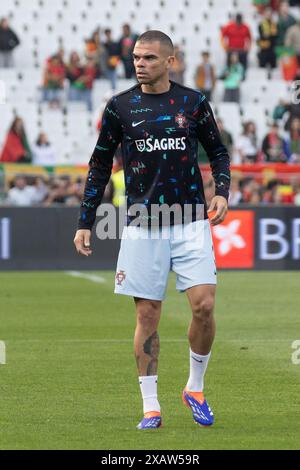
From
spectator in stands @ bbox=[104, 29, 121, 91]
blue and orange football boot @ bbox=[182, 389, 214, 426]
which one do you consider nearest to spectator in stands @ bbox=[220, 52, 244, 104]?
spectator in stands @ bbox=[104, 29, 121, 91]

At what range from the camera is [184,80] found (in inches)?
1147

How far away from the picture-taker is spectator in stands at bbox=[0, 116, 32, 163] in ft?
84.1

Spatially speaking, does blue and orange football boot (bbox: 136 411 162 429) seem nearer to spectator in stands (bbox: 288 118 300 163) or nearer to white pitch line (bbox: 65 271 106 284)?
white pitch line (bbox: 65 271 106 284)

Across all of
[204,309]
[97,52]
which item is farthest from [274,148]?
[204,309]

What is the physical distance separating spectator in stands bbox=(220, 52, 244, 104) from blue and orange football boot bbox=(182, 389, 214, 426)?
72.9ft

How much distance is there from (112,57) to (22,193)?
676 cm

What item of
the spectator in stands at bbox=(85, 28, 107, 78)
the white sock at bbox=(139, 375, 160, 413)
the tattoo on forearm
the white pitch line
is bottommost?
the white pitch line

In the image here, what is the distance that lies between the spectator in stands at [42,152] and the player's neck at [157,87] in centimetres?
1856

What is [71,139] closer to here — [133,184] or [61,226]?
[61,226]

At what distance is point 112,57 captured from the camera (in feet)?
97.1

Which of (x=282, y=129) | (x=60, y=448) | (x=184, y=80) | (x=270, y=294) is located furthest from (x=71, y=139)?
(x=60, y=448)

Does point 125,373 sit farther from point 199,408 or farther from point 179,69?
point 179,69

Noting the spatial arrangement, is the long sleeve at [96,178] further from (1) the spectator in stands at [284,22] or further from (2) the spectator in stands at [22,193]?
(1) the spectator in stands at [284,22]

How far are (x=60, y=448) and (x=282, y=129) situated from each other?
22.3 m
